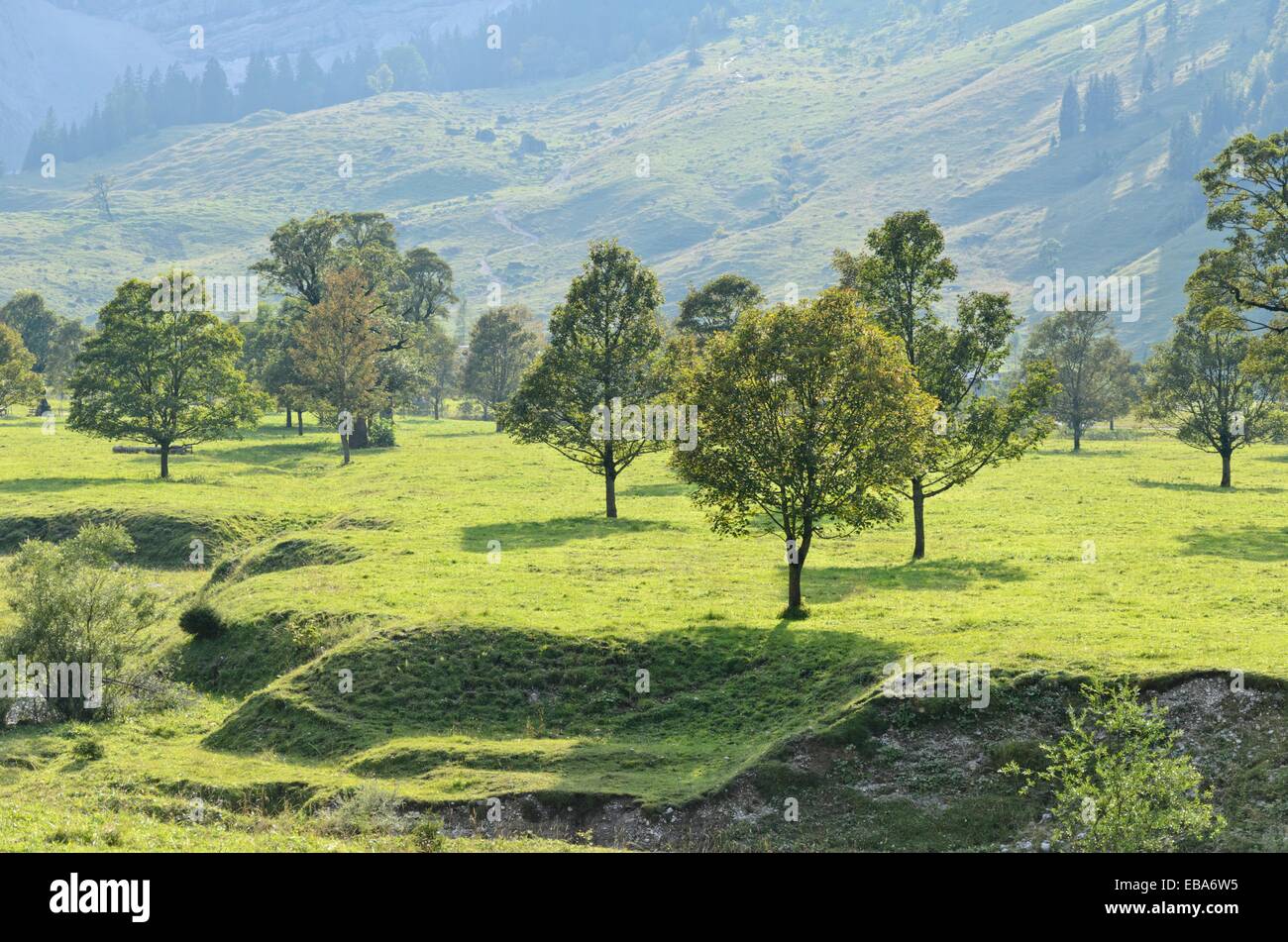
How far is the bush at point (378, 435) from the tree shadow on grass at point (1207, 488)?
215 ft

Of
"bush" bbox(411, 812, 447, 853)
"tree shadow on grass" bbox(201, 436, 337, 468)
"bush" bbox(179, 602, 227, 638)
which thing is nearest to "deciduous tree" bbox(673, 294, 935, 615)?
"bush" bbox(411, 812, 447, 853)

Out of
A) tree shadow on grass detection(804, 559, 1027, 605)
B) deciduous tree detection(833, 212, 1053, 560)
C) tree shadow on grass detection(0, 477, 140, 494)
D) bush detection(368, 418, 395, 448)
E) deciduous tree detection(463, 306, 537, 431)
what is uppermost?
deciduous tree detection(463, 306, 537, 431)

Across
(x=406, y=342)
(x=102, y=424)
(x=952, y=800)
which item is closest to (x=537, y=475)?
(x=406, y=342)

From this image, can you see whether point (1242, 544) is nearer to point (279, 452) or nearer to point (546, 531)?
point (546, 531)

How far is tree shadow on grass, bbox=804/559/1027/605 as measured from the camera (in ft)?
137

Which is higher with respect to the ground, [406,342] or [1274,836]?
[406,342]

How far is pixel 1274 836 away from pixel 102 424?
7578cm

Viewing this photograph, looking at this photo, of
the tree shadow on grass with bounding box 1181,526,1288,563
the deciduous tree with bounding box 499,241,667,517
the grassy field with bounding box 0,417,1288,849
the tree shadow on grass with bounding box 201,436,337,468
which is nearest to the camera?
the grassy field with bounding box 0,417,1288,849

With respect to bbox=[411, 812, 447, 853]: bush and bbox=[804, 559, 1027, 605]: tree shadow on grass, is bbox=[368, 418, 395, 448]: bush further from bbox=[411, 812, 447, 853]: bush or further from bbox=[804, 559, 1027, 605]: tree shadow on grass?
bbox=[411, 812, 447, 853]: bush

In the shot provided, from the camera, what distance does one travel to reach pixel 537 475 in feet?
270

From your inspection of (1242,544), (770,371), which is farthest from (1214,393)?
(770,371)

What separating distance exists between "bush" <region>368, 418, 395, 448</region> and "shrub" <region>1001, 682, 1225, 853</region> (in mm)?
84073

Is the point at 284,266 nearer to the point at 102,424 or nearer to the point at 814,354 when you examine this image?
the point at 102,424

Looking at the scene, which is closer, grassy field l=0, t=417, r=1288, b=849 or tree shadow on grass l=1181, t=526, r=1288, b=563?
grassy field l=0, t=417, r=1288, b=849
